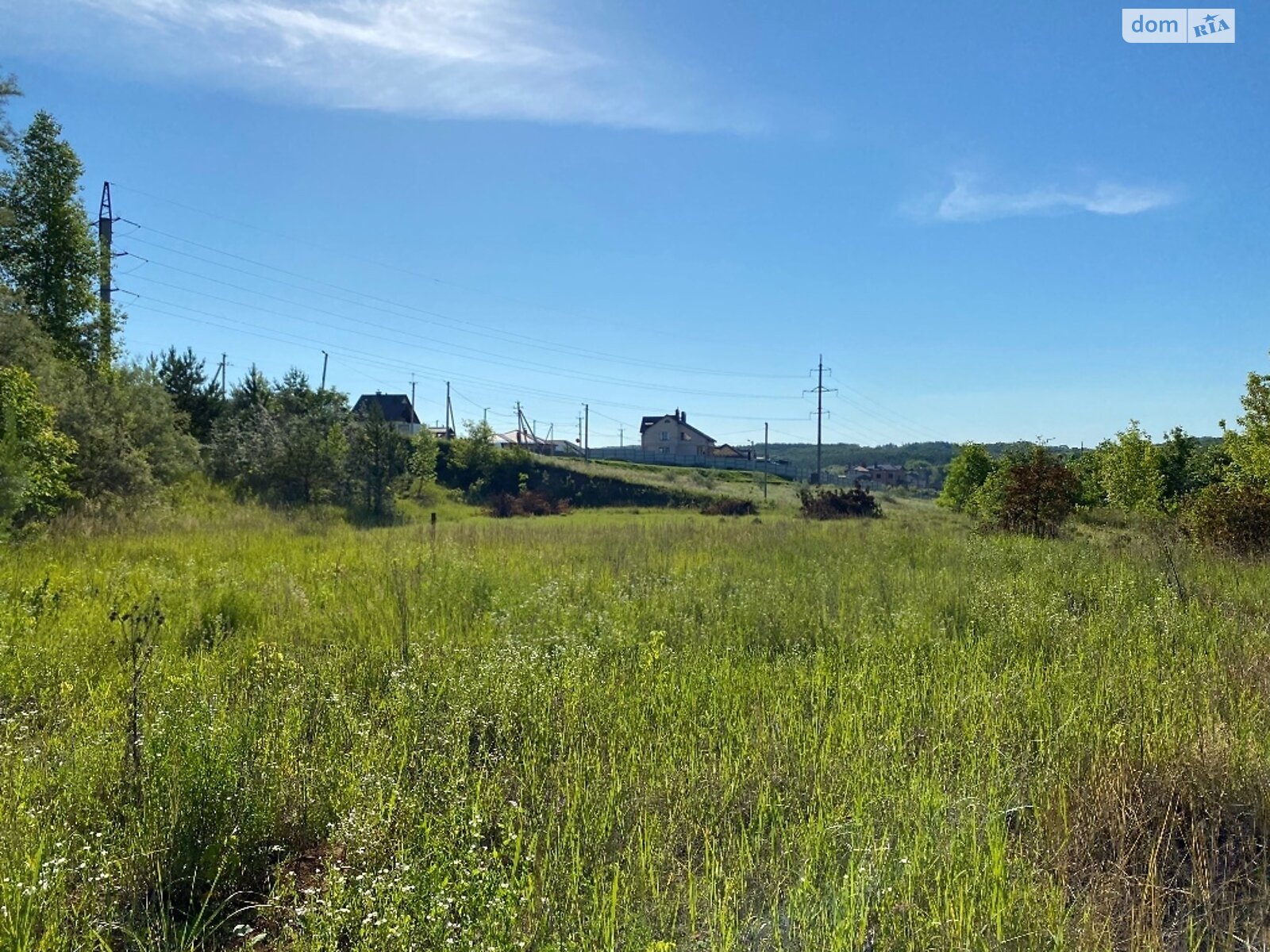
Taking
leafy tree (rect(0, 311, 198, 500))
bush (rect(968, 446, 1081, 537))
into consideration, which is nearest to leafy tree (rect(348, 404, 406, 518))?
leafy tree (rect(0, 311, 198, 500))

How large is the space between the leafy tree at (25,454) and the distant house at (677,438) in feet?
252

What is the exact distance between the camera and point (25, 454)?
1130cm

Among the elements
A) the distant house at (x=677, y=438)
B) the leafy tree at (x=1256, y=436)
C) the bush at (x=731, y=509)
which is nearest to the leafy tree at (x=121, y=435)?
the bush at (x=731, y=509)

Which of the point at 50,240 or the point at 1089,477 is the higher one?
the point at 50,240

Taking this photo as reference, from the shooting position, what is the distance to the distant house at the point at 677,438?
8981cm

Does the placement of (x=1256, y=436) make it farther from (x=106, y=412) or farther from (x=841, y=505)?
(x=106, y=412)

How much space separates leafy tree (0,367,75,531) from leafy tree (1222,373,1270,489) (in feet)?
65.5

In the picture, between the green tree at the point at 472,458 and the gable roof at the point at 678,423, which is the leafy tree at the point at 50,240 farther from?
the gable roof at the point at 678,423

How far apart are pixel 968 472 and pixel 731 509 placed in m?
9.68

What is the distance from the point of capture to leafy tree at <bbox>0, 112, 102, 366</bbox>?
73.4 ft

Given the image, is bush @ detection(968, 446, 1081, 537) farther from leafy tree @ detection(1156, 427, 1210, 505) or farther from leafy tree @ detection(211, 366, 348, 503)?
leafy tree @ detection(211, 366, 348, 503)

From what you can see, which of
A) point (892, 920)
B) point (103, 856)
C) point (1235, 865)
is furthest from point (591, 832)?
point (1235, 865)

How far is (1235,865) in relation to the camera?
108 inches

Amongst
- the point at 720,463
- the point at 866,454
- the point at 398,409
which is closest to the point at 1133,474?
the point at 720,463
